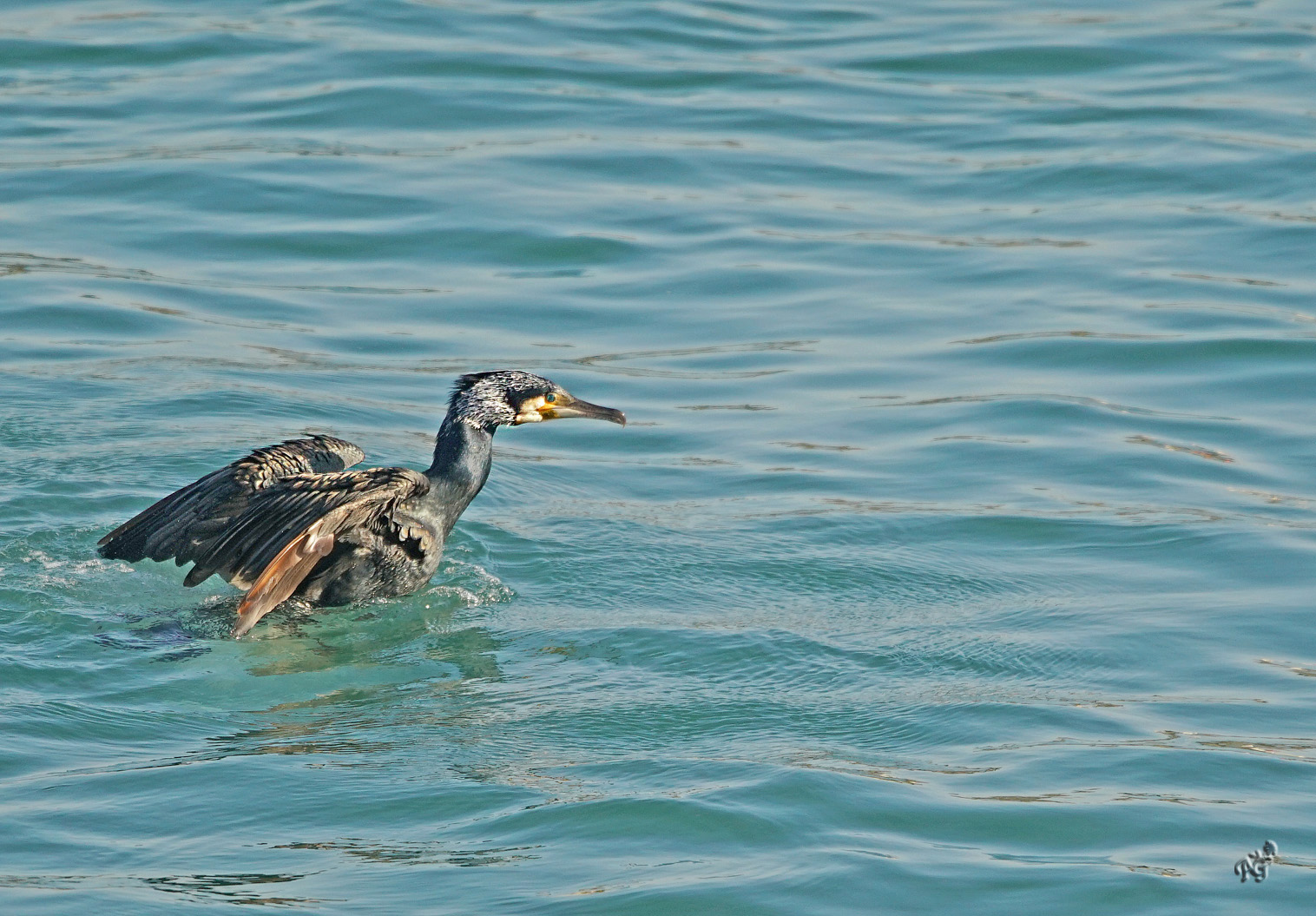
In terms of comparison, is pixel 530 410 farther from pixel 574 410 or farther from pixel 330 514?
pixel 330 514

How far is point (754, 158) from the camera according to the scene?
1625 centimetres

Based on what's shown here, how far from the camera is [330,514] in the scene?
800 cm

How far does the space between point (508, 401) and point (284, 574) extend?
1.53 m

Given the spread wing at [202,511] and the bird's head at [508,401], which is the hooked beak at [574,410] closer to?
the bird's head at [508,401]

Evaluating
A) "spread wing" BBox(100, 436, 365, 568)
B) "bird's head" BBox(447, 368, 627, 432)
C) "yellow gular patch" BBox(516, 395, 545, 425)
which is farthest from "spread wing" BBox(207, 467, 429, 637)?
"yellow gular patch" BBox(516, 395, 545, 425)

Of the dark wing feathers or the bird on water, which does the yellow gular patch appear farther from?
the dark wing feathers

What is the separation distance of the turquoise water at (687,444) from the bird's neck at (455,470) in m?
0.47

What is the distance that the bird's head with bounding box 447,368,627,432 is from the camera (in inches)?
348

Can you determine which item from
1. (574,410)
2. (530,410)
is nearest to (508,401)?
(530,410)

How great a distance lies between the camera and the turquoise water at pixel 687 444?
6.52m

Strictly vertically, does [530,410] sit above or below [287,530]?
above
